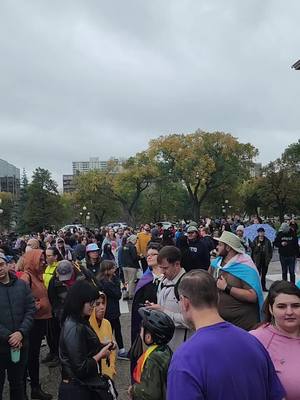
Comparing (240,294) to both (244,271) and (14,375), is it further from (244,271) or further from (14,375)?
(14,375)

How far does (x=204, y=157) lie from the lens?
59.7 m

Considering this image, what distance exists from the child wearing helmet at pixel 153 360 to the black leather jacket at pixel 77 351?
22.8 inches

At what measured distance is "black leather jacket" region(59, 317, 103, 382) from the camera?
340 cm

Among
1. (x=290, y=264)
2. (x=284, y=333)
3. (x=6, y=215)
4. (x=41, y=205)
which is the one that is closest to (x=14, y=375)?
(x=284, y=333)

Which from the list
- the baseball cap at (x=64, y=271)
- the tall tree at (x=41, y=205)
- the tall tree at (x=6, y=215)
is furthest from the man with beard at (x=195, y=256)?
the tall tree at (x=6, y=215)

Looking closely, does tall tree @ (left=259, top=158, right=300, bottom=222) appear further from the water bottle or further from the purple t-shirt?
the purple t-shirt

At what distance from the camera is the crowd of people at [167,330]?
1.92m

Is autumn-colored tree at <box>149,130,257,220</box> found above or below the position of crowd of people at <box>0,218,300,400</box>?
above

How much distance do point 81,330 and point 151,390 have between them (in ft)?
3.33

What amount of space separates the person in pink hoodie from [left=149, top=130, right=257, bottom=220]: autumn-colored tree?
57076 mm

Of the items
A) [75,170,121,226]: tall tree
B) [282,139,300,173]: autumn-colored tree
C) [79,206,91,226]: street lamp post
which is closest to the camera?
[282,139,300,173]: autumn-colored tree

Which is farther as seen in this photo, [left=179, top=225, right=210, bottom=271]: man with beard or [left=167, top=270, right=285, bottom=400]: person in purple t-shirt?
[left=179, top=225, right=210, bottom=271]: man with beard

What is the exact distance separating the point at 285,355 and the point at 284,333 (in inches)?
6.1

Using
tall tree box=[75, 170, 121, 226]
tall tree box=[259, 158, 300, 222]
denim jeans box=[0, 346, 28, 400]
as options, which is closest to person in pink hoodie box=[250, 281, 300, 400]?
denim jeans box=[0, 346, 28, 400]
